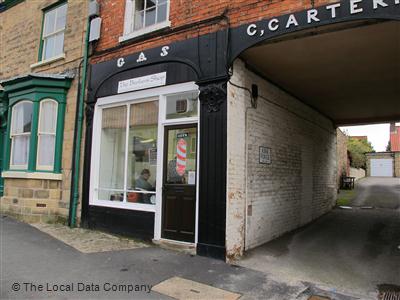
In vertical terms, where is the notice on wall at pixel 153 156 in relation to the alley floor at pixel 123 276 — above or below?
above

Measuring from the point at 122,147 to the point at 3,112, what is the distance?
5031 mm

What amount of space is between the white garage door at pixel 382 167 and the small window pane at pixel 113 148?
3772 centimetres

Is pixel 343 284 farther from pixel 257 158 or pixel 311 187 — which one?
pixel 311 187

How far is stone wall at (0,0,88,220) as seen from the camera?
878 centimetres

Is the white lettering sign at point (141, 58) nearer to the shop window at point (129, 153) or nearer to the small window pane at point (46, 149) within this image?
the shop window at point (129, 153)

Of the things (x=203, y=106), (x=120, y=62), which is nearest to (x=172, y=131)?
(x=203, y=106)

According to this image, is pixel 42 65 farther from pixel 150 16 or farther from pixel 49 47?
pixel 150 16

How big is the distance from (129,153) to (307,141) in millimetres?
5350

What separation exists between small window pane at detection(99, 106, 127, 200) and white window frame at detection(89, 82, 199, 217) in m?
0.10

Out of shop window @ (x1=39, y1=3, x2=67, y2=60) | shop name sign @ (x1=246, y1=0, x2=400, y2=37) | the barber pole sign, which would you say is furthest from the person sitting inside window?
shop window @ (x1=39, y1=3, x2=67, y2=60)

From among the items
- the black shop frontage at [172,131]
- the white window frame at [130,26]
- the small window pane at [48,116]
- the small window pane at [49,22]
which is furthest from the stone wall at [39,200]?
the small window pane at [49,22]

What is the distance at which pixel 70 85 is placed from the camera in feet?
29.7

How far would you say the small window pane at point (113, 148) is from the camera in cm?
811

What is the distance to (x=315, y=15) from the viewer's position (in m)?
5.45
